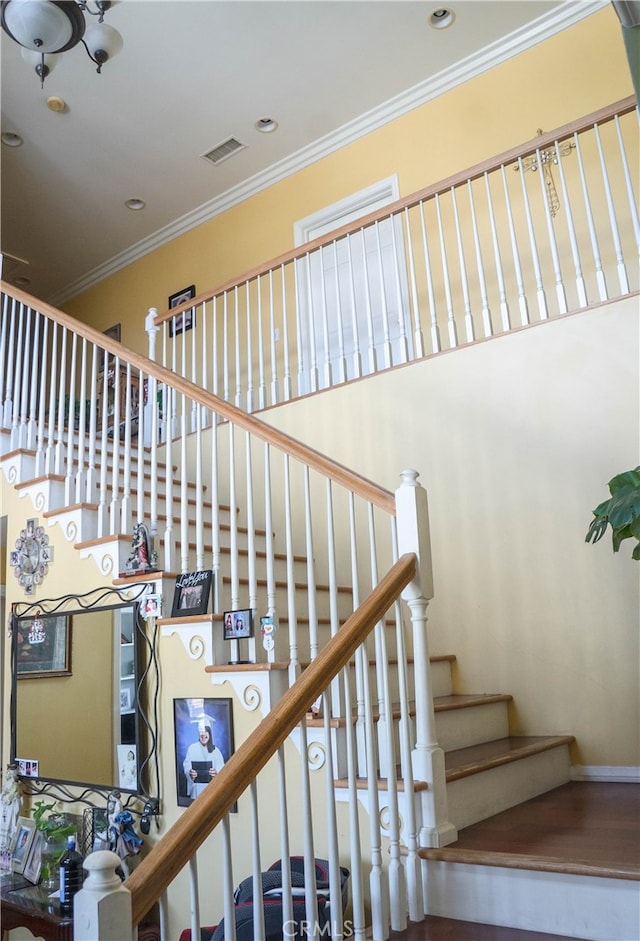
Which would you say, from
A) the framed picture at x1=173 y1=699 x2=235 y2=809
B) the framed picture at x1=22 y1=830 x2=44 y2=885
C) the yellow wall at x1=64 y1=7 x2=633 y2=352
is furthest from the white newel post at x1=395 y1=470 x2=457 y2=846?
the yellow wall at x1=64 y1=7 x2=633 y2=352

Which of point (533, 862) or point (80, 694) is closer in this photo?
point (533, 862)

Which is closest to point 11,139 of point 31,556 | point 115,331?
point 115,331

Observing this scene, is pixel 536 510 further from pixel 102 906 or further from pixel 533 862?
pixel 102 906

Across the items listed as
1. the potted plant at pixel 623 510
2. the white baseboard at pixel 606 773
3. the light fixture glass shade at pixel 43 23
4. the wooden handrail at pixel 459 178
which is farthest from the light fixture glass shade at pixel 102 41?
the white baseboard at pixel 606 773

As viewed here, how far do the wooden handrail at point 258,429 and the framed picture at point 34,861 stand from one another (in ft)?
7.27

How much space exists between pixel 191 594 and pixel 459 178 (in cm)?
261

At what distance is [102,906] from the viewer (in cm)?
130

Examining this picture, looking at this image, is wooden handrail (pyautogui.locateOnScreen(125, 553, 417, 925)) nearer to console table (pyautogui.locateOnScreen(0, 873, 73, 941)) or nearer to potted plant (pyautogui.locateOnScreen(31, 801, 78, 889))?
console table (pyautogui.locateOnScreen(0, 873, 73, 941))

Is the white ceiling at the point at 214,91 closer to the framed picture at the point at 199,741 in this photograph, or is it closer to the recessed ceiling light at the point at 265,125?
the recessed ceiling light at the point at 265,125

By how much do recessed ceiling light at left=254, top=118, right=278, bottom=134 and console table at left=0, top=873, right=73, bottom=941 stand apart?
17.4ft

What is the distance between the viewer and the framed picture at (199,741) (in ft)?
9.28

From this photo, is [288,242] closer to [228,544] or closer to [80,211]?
[80,211]

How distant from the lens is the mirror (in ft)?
10.5

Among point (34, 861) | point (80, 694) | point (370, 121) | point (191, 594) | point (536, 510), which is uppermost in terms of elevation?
point (370, 121)
